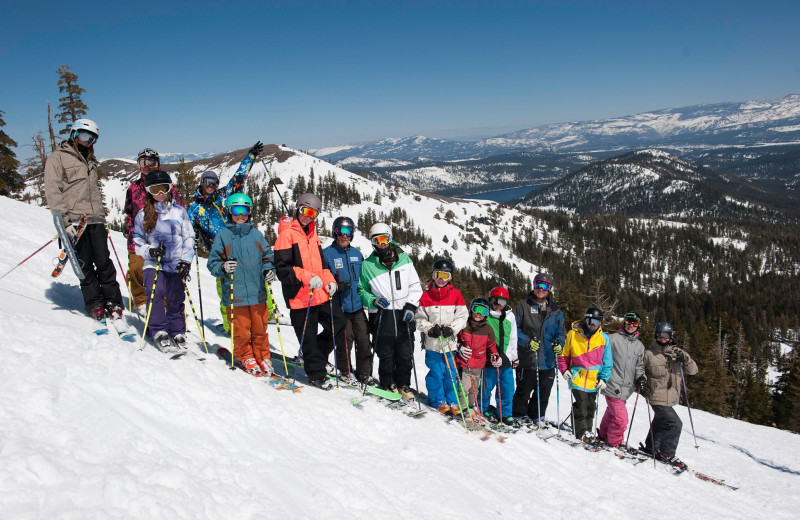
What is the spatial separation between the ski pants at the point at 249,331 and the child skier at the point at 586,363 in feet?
16.8

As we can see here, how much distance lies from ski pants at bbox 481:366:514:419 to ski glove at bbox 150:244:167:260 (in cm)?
545

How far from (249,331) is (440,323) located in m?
2.91

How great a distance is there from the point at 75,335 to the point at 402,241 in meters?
117

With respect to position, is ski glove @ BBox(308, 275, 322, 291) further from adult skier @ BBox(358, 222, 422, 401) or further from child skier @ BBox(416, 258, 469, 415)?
child skier @ BBox(416, 258, 469, 415)

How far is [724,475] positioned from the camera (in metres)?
7.89

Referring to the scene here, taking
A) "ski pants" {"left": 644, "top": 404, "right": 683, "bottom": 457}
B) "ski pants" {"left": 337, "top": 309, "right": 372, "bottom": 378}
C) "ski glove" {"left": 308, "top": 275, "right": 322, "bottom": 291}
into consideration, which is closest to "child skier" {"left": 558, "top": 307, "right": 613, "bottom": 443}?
"ski pants" {"left": 644, "top": 404, "right": 683, "bottom": 457}

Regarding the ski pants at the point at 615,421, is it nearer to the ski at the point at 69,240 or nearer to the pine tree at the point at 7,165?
the ski at the point at 69,240

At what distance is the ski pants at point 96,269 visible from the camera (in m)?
5.71

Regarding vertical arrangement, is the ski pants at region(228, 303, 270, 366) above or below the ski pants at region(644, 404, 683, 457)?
above

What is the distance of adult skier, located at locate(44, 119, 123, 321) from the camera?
5.38 metres

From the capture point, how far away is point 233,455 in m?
3.93

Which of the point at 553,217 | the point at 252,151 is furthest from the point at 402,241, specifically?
the point at 252,151

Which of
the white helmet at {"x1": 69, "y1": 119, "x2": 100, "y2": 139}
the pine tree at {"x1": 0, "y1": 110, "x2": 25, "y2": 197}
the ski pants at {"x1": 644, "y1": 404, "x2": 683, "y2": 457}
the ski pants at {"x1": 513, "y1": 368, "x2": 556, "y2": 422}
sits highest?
the pine tree at {"x1": 0, "y1": 110, "x2": 25, "y2": 197}

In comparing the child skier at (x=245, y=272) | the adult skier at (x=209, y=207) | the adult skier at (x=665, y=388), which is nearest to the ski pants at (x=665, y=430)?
the adult skier at (x=665, y=388)
